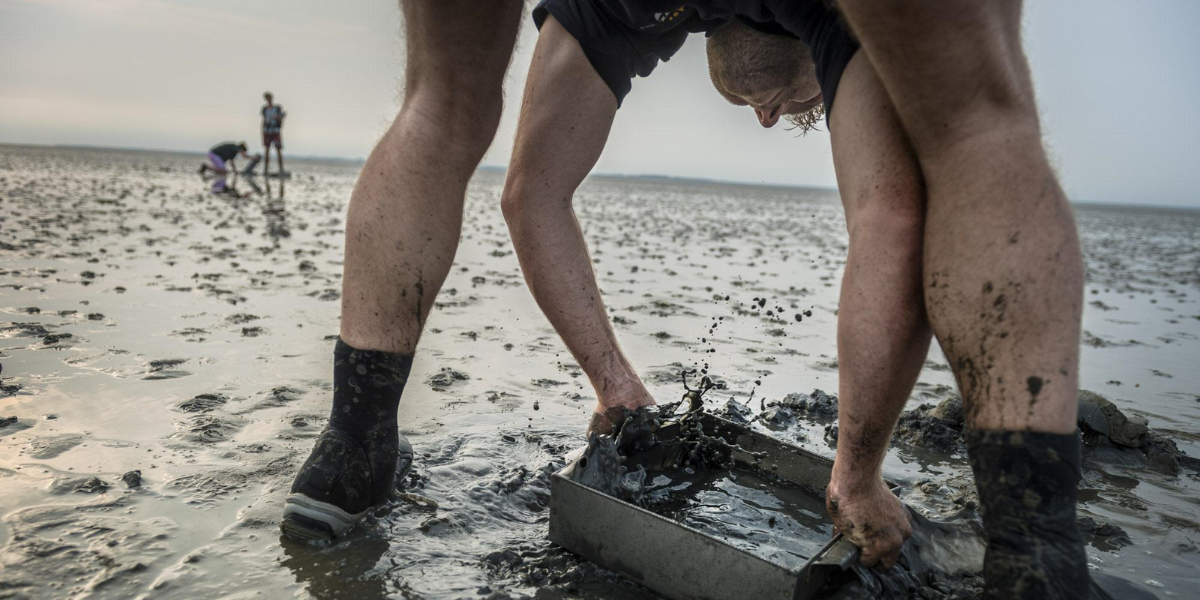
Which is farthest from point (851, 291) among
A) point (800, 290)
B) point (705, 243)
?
point (705, 243)

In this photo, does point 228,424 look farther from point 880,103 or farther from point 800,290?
point 800,290

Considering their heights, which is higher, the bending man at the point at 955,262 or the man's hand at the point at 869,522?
the bending man at the point at 955,262

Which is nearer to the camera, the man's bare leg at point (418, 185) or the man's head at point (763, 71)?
the man's bare leg at point (418, 185)

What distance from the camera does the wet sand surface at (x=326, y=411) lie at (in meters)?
1.58

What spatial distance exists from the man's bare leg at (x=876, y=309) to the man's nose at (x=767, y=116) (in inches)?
33.1

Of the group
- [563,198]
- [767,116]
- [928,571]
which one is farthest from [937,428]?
[563,198]

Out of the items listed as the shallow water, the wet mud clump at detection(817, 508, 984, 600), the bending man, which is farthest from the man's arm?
the wet mud clump at detection(817, 508, 984, 600)

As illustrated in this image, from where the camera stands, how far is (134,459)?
201 cm

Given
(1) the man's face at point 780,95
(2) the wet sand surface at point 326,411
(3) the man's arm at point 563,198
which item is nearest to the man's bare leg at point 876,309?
(2) the wet sand surface at point 326,411

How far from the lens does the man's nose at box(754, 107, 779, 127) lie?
250 centimetres

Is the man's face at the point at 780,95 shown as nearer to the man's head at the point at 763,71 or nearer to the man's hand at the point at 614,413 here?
the man's head at the point at 763,71

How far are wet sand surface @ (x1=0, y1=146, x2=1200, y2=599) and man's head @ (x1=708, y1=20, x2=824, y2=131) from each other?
3.31 feet

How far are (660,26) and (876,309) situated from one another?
1164 millimetres

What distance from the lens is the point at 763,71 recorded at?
2.32 m
